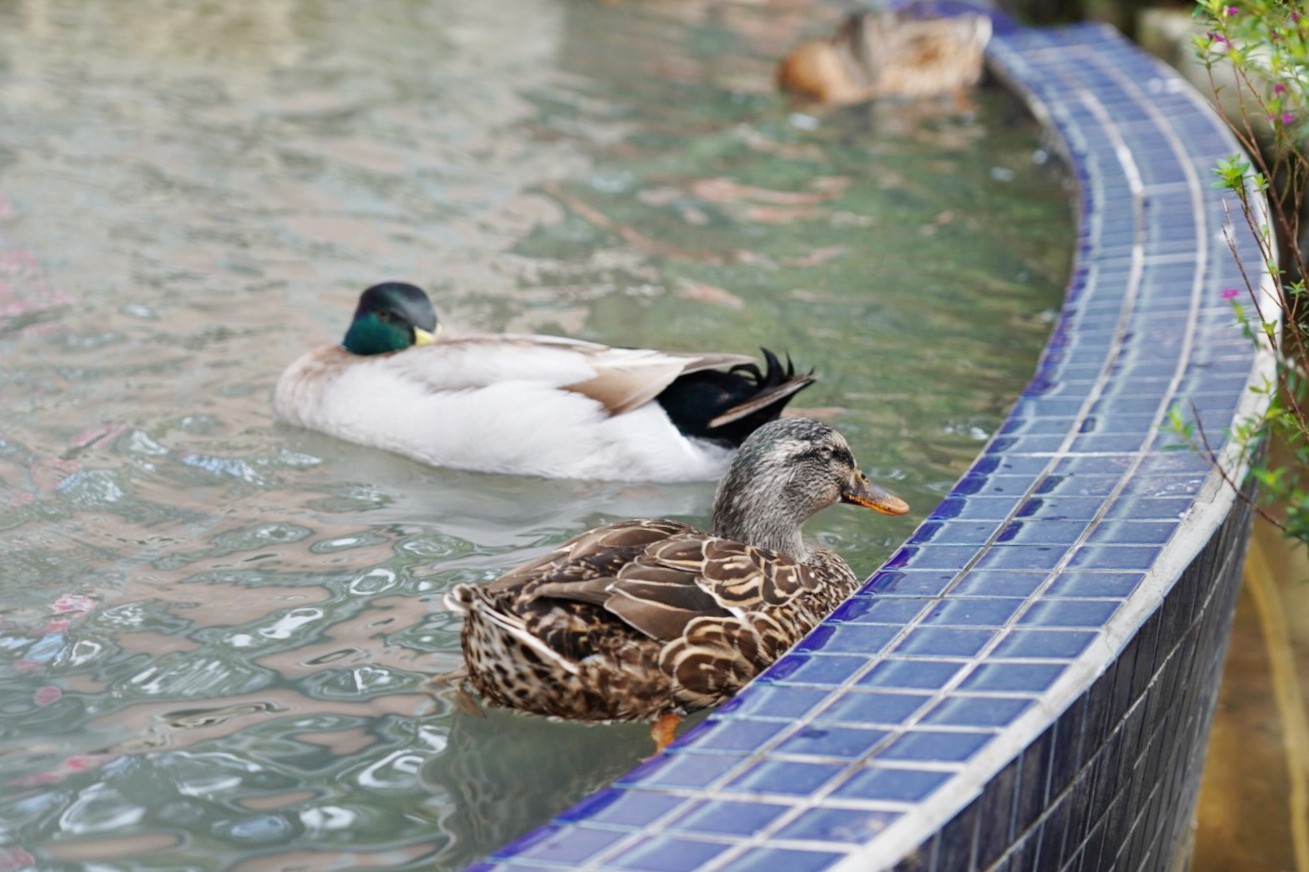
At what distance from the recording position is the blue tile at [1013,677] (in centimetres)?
282

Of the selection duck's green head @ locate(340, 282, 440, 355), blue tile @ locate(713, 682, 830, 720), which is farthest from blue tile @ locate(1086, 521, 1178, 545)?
duck's green head @ locate(340, 282, 440, 355)

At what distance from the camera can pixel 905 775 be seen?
2555mm

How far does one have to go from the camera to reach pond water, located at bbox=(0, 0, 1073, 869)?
3590 millimetres

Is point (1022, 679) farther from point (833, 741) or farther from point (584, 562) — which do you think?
point (584, 562)

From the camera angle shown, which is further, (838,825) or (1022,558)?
(1022,558)

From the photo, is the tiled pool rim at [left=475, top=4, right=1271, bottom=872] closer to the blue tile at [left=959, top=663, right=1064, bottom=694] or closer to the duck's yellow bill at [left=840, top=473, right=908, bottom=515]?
the blue tile at [left=959, top=663, right=1064, bottom=694]

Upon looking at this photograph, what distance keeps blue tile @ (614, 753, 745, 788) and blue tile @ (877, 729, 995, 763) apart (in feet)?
0.84

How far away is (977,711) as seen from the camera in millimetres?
2756

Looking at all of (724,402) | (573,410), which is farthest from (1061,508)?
(573,410)

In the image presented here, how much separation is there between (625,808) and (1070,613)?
106 centimetres

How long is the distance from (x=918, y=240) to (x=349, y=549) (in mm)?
4104

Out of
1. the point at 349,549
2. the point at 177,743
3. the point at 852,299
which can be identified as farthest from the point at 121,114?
the point at 177,743

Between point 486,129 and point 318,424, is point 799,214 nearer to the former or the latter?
point 486,129

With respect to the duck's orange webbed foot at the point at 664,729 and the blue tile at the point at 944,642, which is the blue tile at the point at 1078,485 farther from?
the duck's orange webbed foot at the point at 664,729
